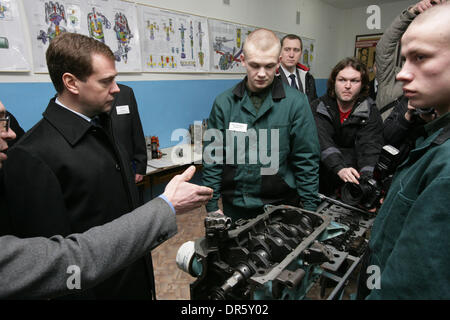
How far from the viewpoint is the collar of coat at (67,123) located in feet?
Answer: 3.59

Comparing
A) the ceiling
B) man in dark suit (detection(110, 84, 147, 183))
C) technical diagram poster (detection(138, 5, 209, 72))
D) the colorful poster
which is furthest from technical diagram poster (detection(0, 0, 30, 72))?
the ceiling

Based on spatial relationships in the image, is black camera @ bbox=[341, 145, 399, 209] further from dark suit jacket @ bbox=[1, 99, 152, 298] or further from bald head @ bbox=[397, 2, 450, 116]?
dark suit jacket @ bbox=[1, 99, 152, 298]

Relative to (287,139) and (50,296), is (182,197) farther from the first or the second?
(287,139)

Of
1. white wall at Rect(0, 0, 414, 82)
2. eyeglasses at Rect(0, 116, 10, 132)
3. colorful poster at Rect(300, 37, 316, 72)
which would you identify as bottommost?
eyeglasses at Rect(0, 116, 10, 132)

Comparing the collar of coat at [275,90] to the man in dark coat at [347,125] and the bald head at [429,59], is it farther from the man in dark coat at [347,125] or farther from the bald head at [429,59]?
the bald head at [429,59]

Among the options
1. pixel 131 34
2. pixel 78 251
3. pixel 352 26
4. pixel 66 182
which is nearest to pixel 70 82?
pixel 66 182

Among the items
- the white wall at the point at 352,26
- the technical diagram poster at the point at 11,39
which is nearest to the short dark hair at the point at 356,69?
the technical diagram poster at the point at 11,39

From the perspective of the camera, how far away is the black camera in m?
1.28

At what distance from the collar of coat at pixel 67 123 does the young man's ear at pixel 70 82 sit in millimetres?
93

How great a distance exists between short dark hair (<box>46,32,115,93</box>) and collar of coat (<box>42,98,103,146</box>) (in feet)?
0.42

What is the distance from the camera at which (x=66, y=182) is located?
1066 millimetres

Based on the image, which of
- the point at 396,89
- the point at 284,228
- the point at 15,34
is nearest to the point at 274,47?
the point at 284,228
